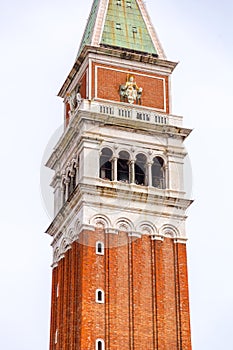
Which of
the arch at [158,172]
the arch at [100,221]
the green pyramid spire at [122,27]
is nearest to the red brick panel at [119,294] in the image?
the arch at [100,221]

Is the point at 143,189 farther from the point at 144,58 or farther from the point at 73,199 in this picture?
the point at 144,58

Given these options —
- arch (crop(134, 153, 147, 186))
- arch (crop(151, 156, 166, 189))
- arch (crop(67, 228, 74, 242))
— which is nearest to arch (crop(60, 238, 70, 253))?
arch (crop(67, 228, 74, 242))

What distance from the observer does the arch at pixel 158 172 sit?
200ft

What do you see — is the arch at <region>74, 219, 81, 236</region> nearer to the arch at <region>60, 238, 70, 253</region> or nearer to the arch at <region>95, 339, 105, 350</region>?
the arch at <region>60, 238, 70, 253</region>

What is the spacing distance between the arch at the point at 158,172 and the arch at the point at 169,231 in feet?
10.8

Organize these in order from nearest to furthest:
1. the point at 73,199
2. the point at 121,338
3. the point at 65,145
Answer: the point at 121,338, the point at 73,199, the point at 65,145

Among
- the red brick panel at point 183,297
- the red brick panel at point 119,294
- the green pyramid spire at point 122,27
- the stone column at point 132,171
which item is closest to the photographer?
Answer: the red brick panel at point 119,294

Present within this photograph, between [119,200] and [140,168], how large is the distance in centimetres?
364

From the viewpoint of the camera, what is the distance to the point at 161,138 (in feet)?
202

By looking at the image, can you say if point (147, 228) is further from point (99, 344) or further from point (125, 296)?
point (99, 344)

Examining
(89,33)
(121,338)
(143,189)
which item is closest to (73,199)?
(143,189)

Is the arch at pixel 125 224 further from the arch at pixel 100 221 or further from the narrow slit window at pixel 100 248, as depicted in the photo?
the narrow slit window at pixel 100 248

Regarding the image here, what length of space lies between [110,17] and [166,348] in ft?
79.4

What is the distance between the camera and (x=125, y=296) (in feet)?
182
